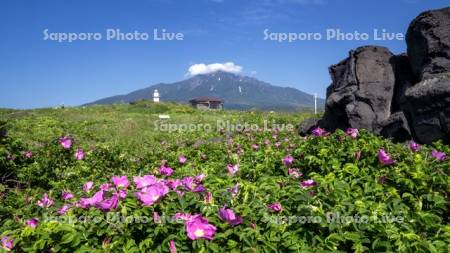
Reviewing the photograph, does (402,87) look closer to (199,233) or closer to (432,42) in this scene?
(432,42)

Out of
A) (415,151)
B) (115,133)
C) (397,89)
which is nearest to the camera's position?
(415,151)

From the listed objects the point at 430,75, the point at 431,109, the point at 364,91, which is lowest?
the point at 431,109

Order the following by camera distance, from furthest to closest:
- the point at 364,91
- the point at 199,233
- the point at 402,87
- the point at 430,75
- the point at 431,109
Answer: the point at 364,91 → the point at 402,87 → the point at 430,75 → the point at 431,109 → the point at 199,233

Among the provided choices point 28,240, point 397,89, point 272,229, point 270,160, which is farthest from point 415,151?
point 397,89

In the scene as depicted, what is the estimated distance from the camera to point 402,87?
11.9 meters

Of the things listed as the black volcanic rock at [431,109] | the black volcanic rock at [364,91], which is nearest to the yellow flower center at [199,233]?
the black volcanic rock at [431,109]

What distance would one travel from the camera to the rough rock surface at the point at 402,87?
9375mm

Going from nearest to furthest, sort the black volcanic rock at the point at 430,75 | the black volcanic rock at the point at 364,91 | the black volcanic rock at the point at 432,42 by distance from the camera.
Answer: the black volcanic rock at the point at 430,75
the black volcanic rock at the point at 432,42
the black volcanic rock at the point at 364,91

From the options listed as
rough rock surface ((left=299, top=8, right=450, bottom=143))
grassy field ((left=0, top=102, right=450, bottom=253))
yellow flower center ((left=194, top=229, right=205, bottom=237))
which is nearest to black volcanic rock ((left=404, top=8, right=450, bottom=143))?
rough rock surface ((left=299, top=8, right=450, bottom=143))

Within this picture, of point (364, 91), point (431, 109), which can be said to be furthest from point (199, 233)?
point (364, 91)

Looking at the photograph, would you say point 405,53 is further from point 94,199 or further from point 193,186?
point 94,199

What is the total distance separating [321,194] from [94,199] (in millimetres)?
2034

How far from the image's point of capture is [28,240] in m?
2.96

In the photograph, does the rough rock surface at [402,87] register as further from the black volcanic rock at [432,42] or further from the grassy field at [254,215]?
the grassy field at [254,215]
